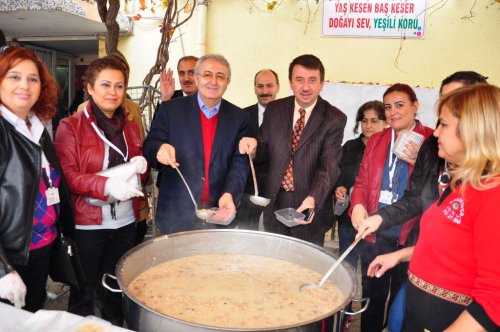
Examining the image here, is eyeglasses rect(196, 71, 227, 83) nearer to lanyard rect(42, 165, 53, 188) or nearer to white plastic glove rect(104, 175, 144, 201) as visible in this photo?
white plastic glove rect(104, 175, 144, 201)

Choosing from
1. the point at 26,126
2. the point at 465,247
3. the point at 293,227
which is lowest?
the point at 293,227

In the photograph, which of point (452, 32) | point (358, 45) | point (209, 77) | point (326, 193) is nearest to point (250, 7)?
point (358, 45)

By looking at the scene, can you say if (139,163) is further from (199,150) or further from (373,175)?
(373,175)

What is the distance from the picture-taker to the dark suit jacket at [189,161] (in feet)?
8.96

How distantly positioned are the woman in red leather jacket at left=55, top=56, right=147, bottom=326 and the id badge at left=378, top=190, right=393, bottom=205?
1.49 m

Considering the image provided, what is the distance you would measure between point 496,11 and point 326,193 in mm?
4245

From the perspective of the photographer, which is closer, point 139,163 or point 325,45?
point 139,163

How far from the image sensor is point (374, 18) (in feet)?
18.5

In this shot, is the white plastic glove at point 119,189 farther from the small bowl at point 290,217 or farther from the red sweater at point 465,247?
the red sweater at point 465,247

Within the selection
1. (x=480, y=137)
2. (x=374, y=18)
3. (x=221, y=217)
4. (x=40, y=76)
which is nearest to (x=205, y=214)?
(x=221, y=217)

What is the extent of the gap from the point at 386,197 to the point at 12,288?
6.84 feet

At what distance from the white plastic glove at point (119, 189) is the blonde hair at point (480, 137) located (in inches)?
61.3

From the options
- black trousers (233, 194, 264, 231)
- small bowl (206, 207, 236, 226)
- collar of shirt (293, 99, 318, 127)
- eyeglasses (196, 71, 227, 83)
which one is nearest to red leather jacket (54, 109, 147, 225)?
small bowl (206, 207, 236, 226)

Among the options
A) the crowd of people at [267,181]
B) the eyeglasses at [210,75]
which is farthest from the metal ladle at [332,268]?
the eyeglasses at [210,75]
